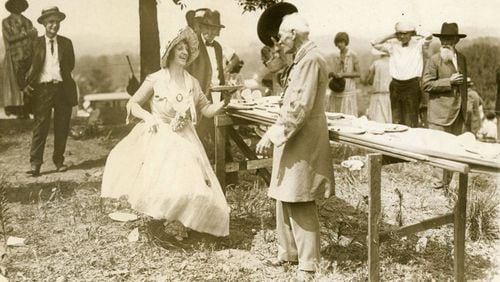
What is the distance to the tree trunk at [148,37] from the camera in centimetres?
617

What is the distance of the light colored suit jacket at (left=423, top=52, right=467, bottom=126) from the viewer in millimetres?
6168

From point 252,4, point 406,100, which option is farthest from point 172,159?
point 406,100

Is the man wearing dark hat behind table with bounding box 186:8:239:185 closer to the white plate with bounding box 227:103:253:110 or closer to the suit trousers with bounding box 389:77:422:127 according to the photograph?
the white plate with bounding box 227:103:253:110

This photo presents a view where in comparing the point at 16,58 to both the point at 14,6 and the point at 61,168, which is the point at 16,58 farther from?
the point at 61,168

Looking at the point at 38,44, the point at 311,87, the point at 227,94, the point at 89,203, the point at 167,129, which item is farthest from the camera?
the point at 38,44

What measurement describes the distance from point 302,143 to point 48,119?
12.4 feet

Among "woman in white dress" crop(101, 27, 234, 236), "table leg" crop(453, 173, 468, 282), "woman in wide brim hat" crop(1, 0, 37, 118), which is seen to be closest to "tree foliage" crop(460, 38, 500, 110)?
"woman in white dress" crop(101, 27, 234, 236)

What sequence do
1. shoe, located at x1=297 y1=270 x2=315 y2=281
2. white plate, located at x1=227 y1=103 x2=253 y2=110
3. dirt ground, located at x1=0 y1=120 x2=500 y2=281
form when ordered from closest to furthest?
shoe, located at x1=297 y1=270 x2=315 y2=281 < dirt ground, located at x1=0 y1=120 x2=500 y2=281 < white plate, located at x1=227 y1=103 x2=253 y2=110

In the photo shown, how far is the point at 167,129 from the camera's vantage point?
14.7 ft

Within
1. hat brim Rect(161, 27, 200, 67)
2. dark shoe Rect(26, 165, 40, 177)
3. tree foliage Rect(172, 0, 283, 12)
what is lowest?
dark shoe Rect(26, 165, 40, 177)

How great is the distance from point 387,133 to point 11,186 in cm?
399

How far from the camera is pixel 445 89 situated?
6.16 meters

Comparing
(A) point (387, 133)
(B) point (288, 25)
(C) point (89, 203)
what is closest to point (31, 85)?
(C) point (89, 203)

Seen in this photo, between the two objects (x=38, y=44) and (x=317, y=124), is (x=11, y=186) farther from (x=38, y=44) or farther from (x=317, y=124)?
(x=317, y=124)
